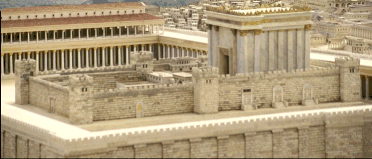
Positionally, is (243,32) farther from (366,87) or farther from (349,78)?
(366,87)

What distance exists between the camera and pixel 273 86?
116312 millimetres

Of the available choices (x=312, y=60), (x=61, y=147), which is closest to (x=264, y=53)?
(x=312, y=60)

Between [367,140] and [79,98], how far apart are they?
28.3m

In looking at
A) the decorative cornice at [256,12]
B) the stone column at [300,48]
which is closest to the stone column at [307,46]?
the stone column at [300,48]

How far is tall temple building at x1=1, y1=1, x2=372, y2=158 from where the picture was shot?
10569 centimetres

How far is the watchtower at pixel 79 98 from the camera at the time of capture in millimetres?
108062

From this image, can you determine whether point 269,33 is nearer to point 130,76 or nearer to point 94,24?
point 130,76

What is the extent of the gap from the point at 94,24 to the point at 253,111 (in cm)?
4785

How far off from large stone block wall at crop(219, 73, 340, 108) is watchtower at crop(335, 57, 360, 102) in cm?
65

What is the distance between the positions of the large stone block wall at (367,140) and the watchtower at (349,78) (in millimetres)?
5156

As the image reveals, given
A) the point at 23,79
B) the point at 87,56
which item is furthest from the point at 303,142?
the point at 87,56

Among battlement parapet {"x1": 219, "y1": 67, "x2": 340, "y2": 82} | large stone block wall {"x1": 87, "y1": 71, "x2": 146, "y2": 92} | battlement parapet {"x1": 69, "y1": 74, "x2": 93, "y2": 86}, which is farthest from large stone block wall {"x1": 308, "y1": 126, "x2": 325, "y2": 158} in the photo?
battlement parapet {"x1": 69, "y1": 74, "x2": 93, "y2": 86}

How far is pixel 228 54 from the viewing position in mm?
120812

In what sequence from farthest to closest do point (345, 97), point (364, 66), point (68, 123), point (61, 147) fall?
point (364, 66)
point (345, 97)
point (68, 123)
point (61, 147)
